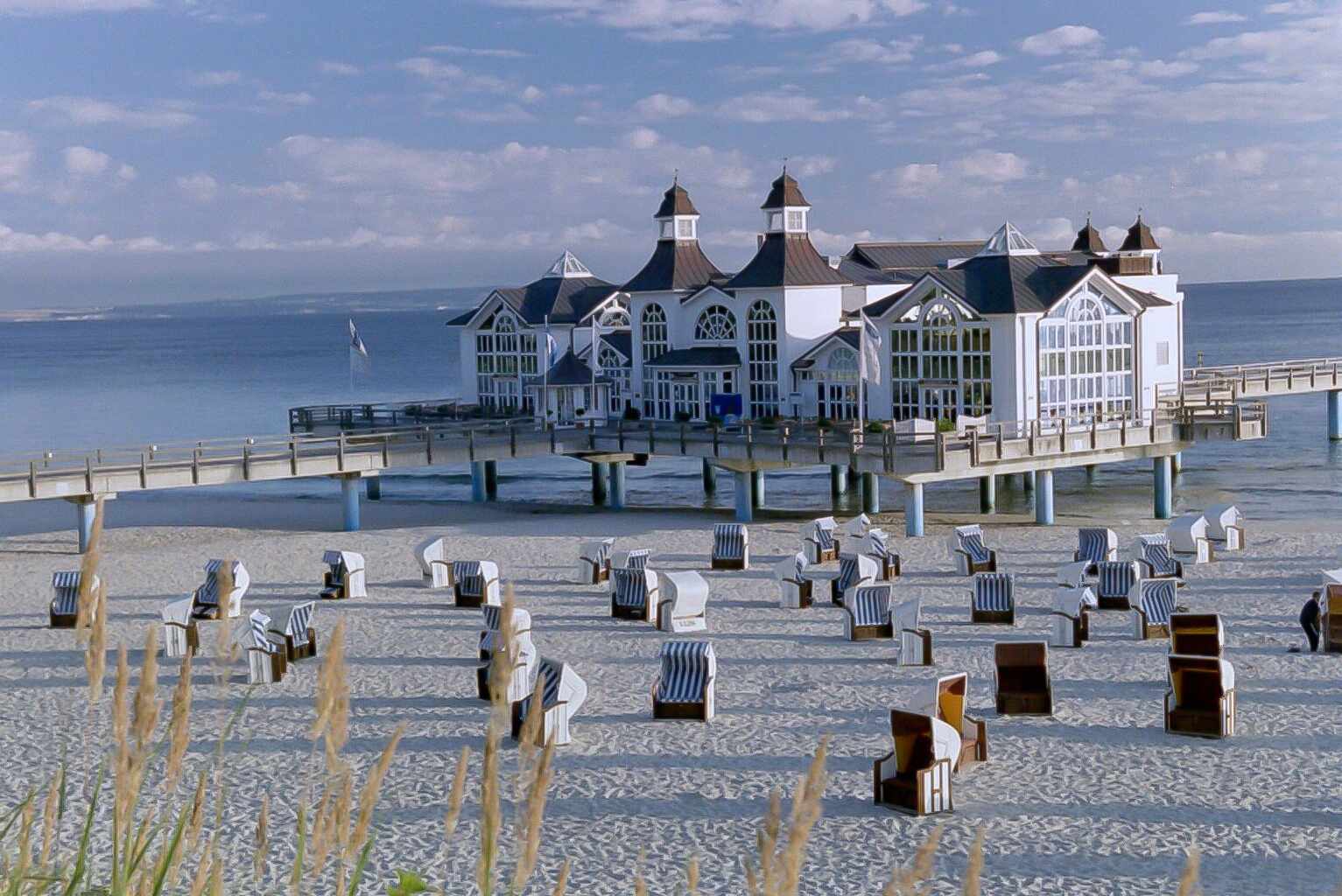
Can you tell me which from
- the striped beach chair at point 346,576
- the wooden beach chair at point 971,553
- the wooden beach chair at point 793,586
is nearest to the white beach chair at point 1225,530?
the wooden beach chair at point 971,553

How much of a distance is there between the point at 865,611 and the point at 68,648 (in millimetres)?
9170

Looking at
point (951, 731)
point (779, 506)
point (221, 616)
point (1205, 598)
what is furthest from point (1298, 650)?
point (779, 506)

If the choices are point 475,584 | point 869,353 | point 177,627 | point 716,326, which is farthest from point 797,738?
point 716,326

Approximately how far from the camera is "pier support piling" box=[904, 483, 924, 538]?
2952cm

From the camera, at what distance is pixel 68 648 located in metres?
18.3

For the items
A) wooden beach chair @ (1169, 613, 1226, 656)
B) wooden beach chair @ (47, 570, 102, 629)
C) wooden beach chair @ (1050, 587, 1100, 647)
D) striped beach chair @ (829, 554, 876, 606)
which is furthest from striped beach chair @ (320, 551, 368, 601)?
wooden beach chair @ (1169, 613, 1226, 656)

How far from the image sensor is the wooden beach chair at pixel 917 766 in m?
11.3

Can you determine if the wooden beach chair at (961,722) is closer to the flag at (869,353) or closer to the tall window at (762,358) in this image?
the flag at (869,353)

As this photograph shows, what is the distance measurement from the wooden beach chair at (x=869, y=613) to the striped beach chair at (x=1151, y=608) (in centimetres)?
277

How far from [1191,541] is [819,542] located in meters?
5.66

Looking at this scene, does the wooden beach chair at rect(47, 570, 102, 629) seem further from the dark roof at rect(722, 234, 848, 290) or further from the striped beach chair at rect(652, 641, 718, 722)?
the dark roof at rect(722, 234, 848, 290)

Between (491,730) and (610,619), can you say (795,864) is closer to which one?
(491,730)

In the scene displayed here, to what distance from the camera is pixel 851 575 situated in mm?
20641

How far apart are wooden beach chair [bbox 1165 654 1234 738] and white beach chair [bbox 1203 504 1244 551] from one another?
12.6m
